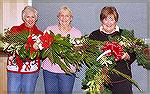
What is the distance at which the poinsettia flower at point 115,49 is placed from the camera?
47.9 inches

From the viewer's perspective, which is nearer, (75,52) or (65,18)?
(75,52)

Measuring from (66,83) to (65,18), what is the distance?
0.33 m

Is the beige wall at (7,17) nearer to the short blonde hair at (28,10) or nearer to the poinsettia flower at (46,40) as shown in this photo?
the short blonde hair at (28,10)

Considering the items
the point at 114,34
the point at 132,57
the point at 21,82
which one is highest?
the point at 114,34

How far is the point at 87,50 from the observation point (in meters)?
1.25

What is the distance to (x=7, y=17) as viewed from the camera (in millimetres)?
1440

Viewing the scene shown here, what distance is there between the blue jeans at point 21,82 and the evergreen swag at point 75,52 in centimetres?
29

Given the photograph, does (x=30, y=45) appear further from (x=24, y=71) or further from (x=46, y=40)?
(x=24, y=71)

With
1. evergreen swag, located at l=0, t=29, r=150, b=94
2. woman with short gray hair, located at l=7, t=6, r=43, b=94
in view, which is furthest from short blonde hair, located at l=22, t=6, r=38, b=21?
evergreen swag, located at l=0, t=29, r=150, b=94

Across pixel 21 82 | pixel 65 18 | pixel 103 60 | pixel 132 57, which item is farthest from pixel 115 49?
pixel 21 82

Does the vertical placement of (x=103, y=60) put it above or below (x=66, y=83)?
above

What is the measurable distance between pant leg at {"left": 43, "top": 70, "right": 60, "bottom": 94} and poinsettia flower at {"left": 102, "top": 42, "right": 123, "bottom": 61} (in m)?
0.41

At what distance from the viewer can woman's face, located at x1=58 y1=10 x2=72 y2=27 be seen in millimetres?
1487

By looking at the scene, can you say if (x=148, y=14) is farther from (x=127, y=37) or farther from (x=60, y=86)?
(x=60, y=86)
